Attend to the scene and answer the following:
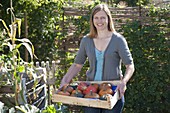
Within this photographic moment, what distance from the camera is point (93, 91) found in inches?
116

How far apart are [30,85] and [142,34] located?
177 centimetres

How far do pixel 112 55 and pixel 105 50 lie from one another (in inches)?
2.8

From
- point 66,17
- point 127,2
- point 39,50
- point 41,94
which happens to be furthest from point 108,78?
point 127,2

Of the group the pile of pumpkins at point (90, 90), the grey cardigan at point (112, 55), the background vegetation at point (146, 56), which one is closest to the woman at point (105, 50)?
the grey cardigan at point (112, 55)

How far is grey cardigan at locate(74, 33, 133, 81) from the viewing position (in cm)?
302

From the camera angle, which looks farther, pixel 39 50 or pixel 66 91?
pixel 39 50

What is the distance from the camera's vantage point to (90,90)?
292cm

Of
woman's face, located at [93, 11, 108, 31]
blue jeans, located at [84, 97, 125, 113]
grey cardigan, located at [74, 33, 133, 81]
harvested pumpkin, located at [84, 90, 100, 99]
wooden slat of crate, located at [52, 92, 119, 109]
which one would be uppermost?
woman's face, located at [93, 11, 108, 31]

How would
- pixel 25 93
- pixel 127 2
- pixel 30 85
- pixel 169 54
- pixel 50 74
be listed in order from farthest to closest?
pixel 127 2 < pixel 169 54 < pixel 50 74 < pixel 30 85 < pixel 25 93

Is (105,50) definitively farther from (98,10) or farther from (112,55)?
(98,10)

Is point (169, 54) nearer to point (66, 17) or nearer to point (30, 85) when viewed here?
point (66, 17)

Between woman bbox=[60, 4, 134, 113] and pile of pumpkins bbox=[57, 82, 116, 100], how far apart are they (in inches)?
4.2

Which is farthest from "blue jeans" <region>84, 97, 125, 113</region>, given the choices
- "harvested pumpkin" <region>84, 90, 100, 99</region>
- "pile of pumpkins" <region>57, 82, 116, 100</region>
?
"harvested pumpkin" <region>84, 90, 100, 99</region>

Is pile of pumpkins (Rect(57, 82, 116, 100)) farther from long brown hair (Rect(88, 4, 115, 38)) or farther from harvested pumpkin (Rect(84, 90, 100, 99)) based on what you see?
long brown hair (Rect(88, 4, 115, 38))
